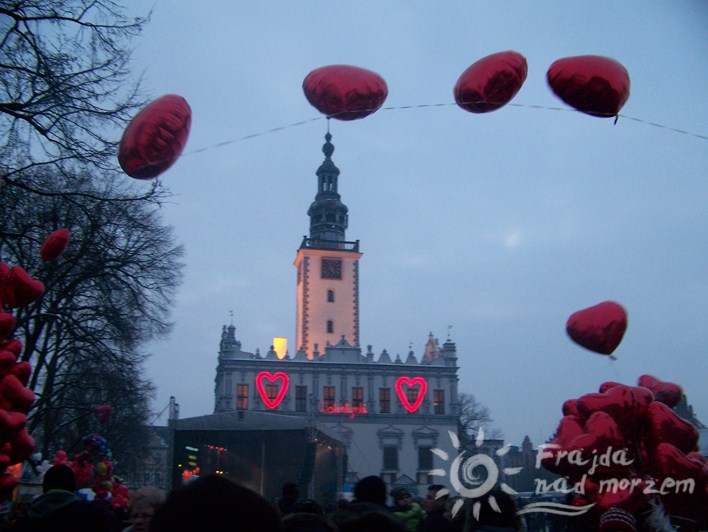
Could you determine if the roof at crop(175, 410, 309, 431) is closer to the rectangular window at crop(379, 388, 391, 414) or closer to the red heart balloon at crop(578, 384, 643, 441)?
the red heart balloon at crop(578, 384, 643, 441)

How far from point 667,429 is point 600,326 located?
1.93 m

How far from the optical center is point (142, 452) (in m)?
42.4

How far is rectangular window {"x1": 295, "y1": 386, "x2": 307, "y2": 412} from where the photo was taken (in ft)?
161

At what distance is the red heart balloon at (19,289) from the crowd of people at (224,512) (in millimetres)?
3142

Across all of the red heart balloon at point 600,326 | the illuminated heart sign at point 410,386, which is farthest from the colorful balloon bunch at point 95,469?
the illuminated heart sign at point 410,386

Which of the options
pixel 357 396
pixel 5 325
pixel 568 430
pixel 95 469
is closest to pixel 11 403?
pixel 5 325

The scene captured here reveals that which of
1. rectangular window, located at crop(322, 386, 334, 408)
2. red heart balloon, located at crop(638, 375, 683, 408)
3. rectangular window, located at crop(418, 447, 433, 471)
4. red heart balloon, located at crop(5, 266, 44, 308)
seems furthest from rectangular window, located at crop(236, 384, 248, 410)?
red heart balloon, located at crop(638, 375, 683, 408)

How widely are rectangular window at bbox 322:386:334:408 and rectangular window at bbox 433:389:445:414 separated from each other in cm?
769

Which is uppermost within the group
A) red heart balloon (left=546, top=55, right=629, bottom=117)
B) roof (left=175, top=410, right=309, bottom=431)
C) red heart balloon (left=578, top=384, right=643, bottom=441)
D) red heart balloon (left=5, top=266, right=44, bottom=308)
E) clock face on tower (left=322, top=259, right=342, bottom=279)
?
clock face on tower (left=322, top=259, right=342, bottom=279)

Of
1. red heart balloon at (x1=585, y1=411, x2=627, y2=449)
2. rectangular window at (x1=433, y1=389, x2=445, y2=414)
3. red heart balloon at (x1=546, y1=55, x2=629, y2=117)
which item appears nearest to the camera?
red heart balloon at (x1=585, y1=411, x2=627, y2=449)

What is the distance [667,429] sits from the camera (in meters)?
6.11

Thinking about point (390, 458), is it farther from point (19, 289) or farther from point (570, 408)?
point (19, 289)

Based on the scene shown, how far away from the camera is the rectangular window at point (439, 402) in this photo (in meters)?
50.6

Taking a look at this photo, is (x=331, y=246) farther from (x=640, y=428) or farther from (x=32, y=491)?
(x=640, y=428)
